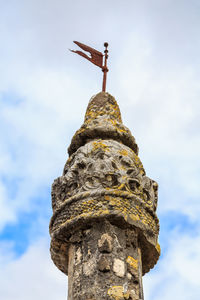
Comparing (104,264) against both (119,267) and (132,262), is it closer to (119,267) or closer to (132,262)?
(119,267)

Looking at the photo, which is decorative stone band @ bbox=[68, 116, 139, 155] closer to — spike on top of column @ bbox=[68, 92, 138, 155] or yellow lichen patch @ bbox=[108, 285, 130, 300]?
spike on top of column @ bbox=[68, 92, 138, 155]

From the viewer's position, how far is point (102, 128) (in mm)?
5301

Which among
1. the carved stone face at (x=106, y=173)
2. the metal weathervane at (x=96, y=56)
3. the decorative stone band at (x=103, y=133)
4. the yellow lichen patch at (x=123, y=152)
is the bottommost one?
the carved stone face at (x=106, y=173)

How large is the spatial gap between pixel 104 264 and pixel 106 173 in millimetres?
1081

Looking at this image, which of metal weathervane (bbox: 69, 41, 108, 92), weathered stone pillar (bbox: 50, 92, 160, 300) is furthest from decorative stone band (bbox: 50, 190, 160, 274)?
metal weathervane (bbox: 69, 41, 108, 92)

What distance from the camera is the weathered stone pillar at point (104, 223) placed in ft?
12.1

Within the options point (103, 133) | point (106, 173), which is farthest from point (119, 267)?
point (103, 133)

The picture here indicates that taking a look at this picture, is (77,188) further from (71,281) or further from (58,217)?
(71,281)

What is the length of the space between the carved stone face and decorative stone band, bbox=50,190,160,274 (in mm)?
108

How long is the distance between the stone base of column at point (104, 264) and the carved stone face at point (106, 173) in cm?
50

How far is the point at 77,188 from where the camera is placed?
445cm

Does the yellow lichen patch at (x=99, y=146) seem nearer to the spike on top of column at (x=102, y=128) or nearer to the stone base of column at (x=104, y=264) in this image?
the spike on top of column at (x=102, y=128)

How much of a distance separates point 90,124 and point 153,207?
154 cm

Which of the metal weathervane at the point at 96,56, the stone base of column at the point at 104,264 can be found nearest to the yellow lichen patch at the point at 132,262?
the stone base of column at the point at 104,264
